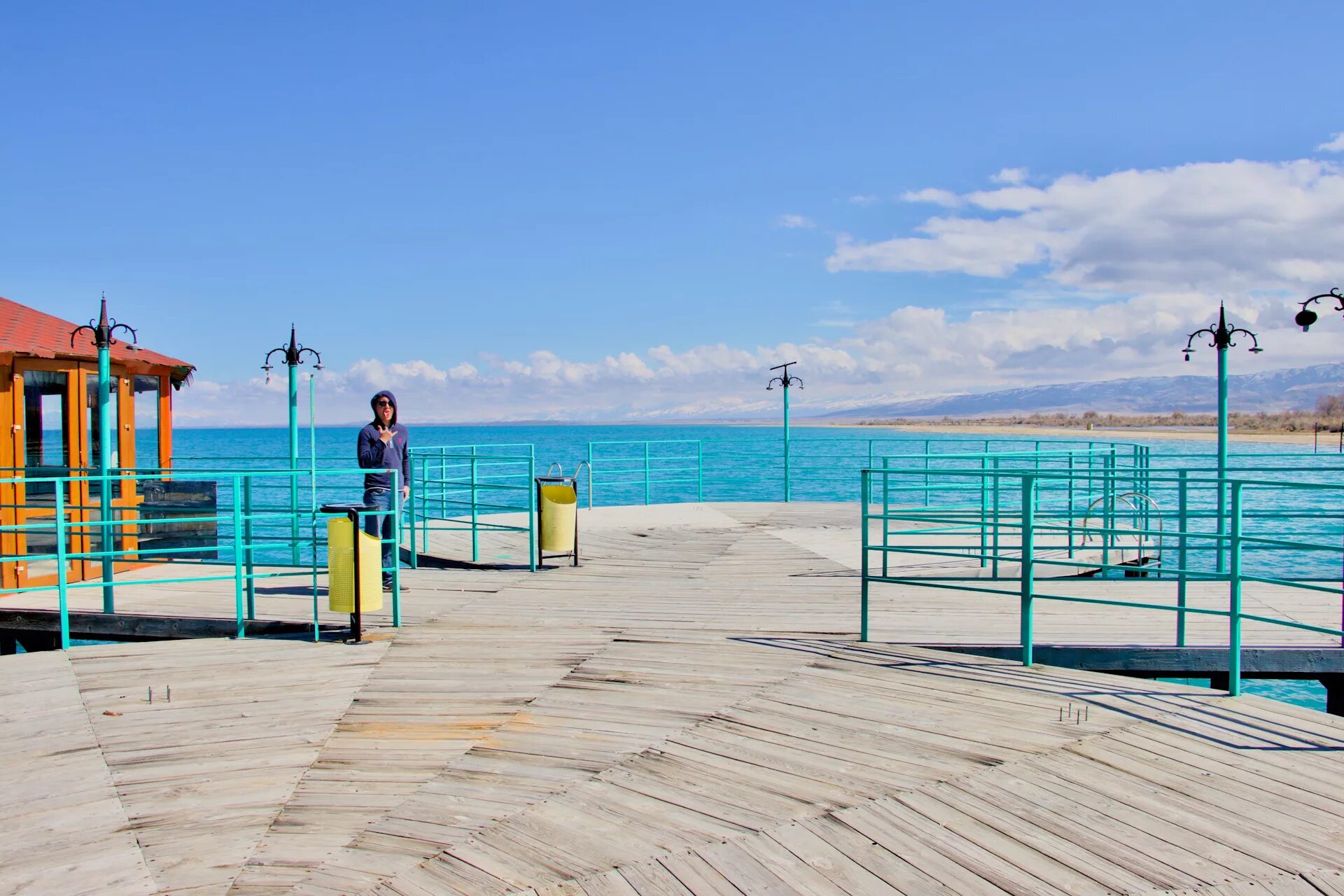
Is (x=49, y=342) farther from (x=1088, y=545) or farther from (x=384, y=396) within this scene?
(x=1088, y=545)

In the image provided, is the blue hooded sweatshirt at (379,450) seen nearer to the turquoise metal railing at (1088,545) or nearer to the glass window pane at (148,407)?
the turquoise metal railing at (1088,545)

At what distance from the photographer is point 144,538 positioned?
1121 centimetres

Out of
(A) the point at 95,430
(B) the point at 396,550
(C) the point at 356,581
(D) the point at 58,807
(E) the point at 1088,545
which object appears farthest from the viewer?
(A) the point at 95,430

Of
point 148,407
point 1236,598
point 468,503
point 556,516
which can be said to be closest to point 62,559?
point 468,503

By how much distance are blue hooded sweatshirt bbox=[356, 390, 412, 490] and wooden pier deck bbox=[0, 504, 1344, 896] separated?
1572 mm

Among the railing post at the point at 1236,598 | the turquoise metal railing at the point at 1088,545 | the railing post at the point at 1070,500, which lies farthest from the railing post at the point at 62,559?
the railing post at the point at 1236,598

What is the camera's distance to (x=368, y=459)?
7.80 metres

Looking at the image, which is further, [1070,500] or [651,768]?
[1070,500]

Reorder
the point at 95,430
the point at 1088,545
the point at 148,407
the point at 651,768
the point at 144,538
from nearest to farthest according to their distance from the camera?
the point at 651,768 < the point at 1088,545 < the point at 95,430 < the point at 144,538 < the point at 148,407

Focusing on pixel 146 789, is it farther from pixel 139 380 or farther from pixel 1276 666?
pixel 139 380

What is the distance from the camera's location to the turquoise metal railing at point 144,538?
654cm

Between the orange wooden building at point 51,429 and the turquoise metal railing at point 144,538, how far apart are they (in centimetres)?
3

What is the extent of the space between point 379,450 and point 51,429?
505 centimetres

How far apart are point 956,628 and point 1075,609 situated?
159cm
